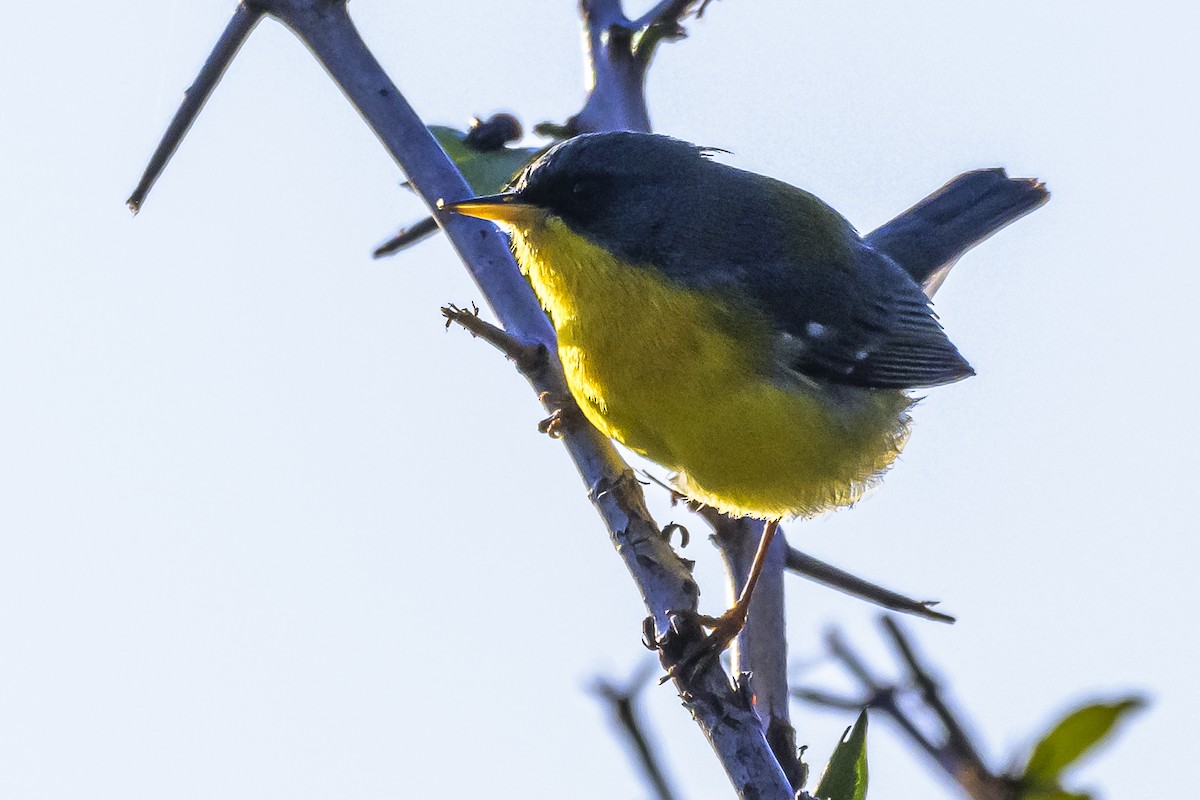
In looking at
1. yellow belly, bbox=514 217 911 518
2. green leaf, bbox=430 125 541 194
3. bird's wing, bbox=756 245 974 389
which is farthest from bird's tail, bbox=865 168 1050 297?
green leaf, bbox=430 125 541 194

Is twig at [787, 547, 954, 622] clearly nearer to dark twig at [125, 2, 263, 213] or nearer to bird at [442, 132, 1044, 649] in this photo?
bird at [442, 132, 1044, 649]

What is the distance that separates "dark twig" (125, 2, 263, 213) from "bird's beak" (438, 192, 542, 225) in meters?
0.62

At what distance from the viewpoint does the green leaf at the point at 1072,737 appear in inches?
62.5

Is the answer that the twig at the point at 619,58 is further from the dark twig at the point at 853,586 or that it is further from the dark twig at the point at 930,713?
the dark twig at the point at 930,713

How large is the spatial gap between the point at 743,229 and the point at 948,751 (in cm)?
316

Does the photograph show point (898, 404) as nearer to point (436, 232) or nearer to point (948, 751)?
point (436, 232)

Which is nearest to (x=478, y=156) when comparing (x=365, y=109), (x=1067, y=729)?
(x=365, y=109)

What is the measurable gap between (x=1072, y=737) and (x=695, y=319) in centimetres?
257

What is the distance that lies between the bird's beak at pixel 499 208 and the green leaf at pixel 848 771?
1666 mm

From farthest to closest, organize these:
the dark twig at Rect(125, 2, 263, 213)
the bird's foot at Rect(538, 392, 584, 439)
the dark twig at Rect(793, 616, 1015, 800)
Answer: the bird's foot at Rect(538, 392, 584, 439), the dark twig at Rect(125, 2, 263, 213), the dark twig at Rect(793, 616, 1015, 800)

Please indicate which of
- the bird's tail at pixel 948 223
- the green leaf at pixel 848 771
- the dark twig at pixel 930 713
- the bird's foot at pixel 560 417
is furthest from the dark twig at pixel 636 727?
the bird's tail at pixel 948 223

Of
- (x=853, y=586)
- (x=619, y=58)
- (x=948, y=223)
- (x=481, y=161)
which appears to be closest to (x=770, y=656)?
(x=853, y=586)

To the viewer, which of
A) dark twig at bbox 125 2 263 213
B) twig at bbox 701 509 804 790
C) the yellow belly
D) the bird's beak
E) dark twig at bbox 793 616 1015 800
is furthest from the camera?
the yellow belly

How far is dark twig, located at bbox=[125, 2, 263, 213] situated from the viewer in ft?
9.46
